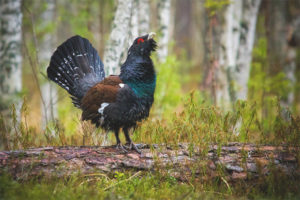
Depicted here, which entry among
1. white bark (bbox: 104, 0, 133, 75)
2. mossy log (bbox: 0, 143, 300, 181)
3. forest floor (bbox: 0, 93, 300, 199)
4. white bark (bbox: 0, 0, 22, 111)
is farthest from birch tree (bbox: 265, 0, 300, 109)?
white bark (bbox: 0, 0, 22, 111)

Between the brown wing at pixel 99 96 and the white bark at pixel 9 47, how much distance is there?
2.86 meters

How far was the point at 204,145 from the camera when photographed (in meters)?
3.64

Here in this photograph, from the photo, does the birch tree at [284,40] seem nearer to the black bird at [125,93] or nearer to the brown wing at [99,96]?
the black bird at [125,93]

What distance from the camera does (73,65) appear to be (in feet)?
16.6

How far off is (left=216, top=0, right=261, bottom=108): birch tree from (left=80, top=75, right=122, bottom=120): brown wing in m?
3.65

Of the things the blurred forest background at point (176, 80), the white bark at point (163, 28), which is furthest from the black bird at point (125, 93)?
the white bark at point (163, 28)

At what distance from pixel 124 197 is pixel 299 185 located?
6.80ft

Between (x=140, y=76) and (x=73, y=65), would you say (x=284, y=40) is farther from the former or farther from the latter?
(x=73, y=65)

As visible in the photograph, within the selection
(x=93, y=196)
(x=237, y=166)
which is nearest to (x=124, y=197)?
(x=93, y=196)

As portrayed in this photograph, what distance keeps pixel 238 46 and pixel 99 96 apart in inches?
188

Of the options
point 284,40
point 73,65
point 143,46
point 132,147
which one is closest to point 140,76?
point 143,46

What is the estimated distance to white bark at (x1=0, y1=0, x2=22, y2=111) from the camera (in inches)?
251

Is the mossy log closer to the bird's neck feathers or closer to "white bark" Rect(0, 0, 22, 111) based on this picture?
the bird's neck feathers

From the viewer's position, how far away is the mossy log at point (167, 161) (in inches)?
134
